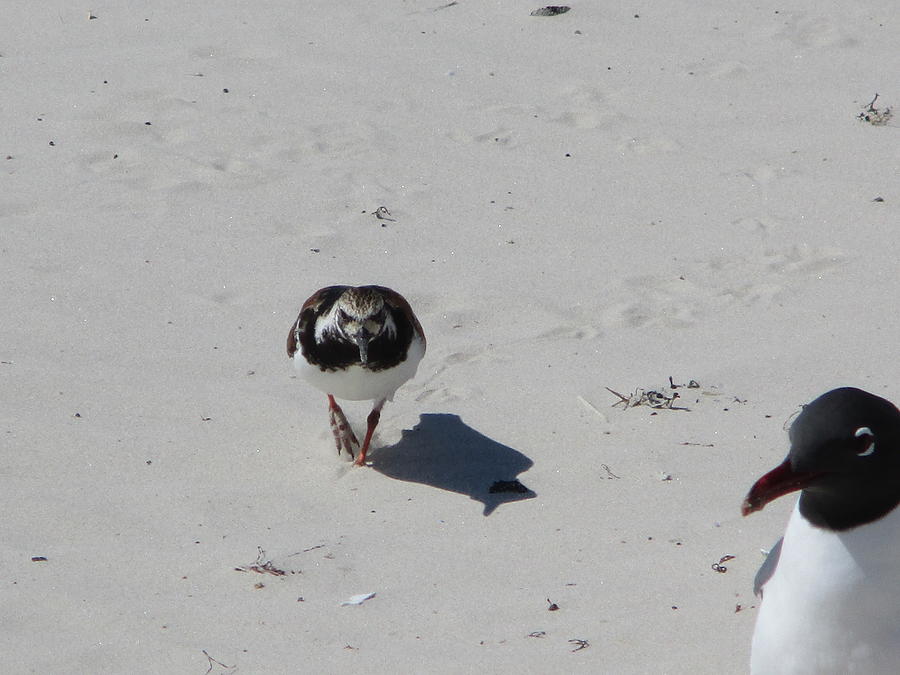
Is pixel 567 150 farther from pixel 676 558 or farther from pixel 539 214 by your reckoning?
pixel 676 558

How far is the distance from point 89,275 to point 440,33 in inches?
170

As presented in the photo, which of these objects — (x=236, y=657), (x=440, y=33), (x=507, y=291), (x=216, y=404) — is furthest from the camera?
(x=440, y=33)

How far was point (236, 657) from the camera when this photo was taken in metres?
4.59

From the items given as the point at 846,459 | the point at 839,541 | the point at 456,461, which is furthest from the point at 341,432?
the point at 846,459

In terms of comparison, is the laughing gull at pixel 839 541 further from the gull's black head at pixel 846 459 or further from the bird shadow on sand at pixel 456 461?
the bird shadow on sand at pixel 456 461

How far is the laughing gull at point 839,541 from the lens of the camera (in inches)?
132

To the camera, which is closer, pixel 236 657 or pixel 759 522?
pixel 236 657

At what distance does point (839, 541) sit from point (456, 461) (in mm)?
2752

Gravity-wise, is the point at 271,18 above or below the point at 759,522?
above

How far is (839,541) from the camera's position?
3.48 metres

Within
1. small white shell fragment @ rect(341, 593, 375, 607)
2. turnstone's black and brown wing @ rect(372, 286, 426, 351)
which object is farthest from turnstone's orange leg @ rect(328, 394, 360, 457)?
small white shell fragment @ rect(341, 593, 375, 607)

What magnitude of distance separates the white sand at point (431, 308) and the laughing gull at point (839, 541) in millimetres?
833

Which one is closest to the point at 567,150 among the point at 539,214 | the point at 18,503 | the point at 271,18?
the point at 539,214

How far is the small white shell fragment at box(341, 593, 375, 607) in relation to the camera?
4.90 meters
